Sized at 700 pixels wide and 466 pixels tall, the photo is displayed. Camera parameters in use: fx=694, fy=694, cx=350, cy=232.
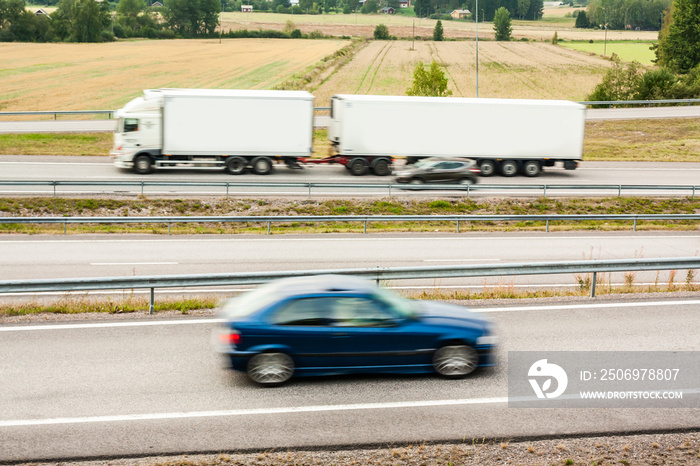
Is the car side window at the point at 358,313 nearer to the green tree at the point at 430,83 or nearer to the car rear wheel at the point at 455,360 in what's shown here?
the car rear wheel at the point at 455,360

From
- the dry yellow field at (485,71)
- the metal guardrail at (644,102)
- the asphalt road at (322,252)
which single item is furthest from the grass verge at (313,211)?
the dry yellow field at (485,71)

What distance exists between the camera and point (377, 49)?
9612 centimetres

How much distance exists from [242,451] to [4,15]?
105m

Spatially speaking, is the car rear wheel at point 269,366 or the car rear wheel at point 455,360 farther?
the car rear wheel at point 455,360

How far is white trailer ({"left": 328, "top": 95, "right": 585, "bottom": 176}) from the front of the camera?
29531 mm

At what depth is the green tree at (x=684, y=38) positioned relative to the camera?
68.1 m

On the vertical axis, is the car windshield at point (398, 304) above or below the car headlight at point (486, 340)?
above

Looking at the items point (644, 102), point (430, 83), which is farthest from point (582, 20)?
point (430, 83)

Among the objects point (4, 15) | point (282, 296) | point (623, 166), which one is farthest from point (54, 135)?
point (4, 15)

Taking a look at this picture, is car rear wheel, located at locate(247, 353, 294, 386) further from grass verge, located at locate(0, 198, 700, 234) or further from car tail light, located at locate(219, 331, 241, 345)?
grass verge, located at locate(0, 198, 700, 234)

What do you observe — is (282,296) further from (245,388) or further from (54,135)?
(54,135)

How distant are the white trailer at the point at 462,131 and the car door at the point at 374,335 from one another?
21.5 meters

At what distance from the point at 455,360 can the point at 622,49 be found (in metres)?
108

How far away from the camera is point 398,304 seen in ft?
29.0
